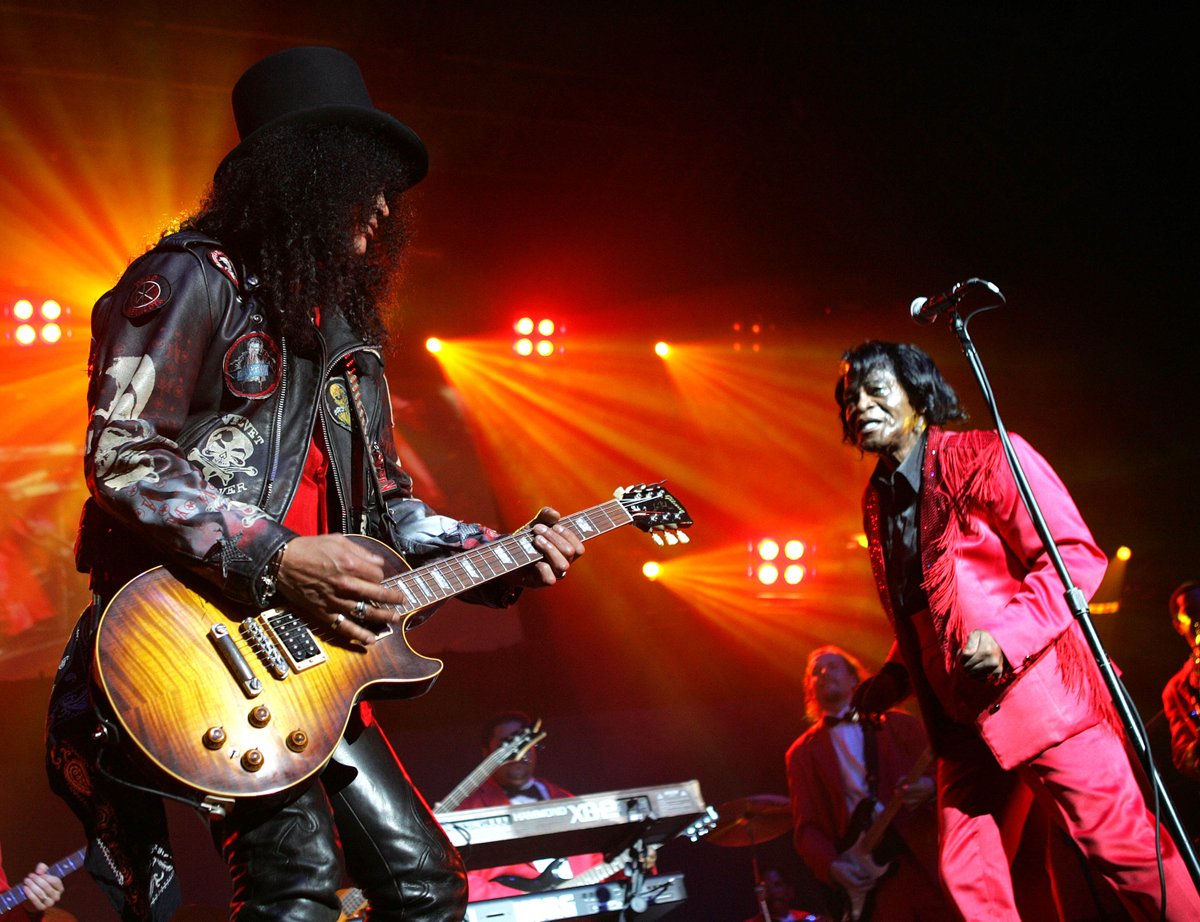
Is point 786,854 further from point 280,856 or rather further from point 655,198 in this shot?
point 280,856

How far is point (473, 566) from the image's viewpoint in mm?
2521

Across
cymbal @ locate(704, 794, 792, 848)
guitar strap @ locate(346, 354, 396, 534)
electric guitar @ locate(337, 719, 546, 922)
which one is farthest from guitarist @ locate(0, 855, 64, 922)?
guitar strap @ locate(346, 354, 396, 534)

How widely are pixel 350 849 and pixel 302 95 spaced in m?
2.08

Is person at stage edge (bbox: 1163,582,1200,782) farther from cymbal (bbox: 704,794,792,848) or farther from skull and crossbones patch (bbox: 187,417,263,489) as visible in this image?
skull and crossbones patch (bbox: 187,417,263,489)

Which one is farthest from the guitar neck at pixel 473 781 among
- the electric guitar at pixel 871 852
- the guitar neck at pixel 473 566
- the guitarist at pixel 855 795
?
the guitar neck at pixel 473 566

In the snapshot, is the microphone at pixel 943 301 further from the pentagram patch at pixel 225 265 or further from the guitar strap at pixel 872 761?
the guitar strap at pixel 872 761

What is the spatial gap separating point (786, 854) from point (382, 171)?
750 cm

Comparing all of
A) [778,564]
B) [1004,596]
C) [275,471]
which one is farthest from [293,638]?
[778,564]

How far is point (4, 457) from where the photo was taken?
7.33 meters

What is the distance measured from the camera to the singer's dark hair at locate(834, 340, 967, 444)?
3961mm

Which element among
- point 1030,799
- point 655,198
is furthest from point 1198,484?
point 1030,799

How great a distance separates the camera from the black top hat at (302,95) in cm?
258

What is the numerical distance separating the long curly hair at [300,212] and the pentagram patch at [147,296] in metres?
0.29

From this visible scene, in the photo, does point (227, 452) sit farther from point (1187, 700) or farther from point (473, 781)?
point (1187, 700)
